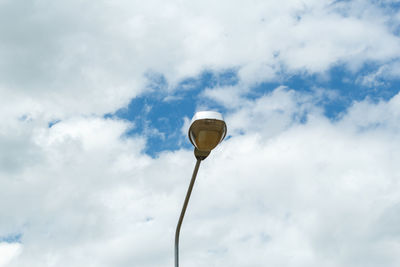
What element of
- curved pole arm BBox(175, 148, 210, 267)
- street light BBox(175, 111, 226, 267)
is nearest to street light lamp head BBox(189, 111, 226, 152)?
street light BBox(175, 111, 226, 267)

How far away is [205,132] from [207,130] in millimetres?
56

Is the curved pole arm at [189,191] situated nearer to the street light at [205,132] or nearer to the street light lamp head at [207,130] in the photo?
the street light at [205,132]

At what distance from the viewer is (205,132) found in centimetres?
645

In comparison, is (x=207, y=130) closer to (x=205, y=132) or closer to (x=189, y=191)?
(x=205, y=132)

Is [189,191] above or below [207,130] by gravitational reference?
below

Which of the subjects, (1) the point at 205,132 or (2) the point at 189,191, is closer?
(1) the point at 205,132

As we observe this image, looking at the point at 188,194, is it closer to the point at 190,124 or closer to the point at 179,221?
the point at 179,221

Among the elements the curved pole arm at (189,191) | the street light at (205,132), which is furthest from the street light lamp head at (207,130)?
the curved pole arm at (189,191)

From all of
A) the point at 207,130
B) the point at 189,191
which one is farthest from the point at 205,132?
the point at 189,191

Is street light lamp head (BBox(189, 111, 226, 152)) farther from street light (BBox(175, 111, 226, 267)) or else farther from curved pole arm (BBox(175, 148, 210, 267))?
curved pole arm (BBox(175, 148, 210, 267))

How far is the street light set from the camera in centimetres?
629

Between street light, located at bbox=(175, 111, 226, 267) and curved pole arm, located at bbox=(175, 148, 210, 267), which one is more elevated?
street light, located at bbox=(175, 111, 226, 267)

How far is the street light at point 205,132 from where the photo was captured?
20.6 ft

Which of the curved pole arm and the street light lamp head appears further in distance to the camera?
the curved pole arm
